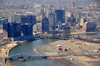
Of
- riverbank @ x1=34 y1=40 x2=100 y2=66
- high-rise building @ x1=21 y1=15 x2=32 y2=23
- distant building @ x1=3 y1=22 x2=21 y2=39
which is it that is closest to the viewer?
riverbank @ x1=34 y1=40 x2=100 y2=66

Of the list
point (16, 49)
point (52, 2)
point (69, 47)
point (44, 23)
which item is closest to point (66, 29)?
point (44, 23)

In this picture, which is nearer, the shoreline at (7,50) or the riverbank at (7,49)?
the shoreline at (7,50)

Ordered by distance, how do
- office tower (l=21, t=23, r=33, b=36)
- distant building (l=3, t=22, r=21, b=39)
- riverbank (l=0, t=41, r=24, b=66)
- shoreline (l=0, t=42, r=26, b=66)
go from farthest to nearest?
office tower (l=21, t=23, r=33, b=36) → distant building (l=3, t=22, r=21, b=39) → riverbank (l=0, t=41, r=24, b=66) → shoreline (l=0, t=42, r=26, b=66)

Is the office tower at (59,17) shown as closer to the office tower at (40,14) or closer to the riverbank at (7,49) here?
the office tower at (40,14)

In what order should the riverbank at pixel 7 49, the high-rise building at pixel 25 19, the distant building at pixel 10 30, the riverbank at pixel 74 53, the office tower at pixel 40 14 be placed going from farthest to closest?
the office tower at pixel 40 14 → the high-rise building at pixel 25 19 → the distant building at pixel 10 30 → the riverbank at pixel 7 49 → the riverbank at pixel 74 53

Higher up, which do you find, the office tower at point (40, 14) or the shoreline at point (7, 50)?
the office tower at point (40, 14)

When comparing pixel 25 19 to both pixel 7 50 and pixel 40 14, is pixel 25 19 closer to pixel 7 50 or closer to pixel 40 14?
pixel 40 14

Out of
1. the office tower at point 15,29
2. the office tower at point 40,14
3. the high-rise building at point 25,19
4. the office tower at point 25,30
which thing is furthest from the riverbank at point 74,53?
the office tower at point 40,14

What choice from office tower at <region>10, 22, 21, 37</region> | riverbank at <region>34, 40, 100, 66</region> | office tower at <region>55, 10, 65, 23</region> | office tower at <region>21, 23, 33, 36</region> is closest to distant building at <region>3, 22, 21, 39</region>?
office tower at <region>10, 22, 21, 37</region>

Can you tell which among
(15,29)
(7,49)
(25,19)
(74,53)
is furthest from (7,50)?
(25,19)

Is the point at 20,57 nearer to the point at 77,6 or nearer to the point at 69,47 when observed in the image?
the point at 69,47

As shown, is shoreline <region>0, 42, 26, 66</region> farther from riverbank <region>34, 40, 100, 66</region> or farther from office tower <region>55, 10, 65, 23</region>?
office tower <region>55, 10, 65, 23</region>

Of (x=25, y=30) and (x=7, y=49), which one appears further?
(x=25, y=30)
